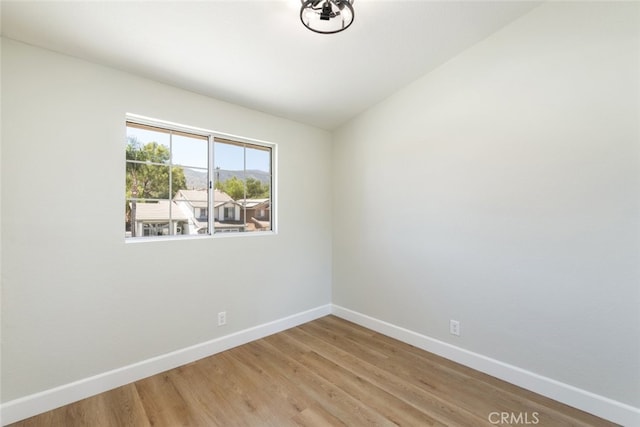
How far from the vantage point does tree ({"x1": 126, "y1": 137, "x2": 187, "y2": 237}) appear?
2.22 m

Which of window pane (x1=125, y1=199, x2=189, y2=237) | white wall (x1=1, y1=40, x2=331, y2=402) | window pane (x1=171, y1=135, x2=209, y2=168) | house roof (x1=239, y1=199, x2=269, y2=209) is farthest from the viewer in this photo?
house roof (x1=239, y1=199, x2=269, y2=209)

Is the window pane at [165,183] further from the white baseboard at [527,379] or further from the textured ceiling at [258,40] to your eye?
the white baseboard at [527,379]

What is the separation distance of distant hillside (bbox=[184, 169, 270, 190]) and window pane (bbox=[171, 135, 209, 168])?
0.08 metres

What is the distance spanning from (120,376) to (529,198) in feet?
10.8

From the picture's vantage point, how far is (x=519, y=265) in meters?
2.15

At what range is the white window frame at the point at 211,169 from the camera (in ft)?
7.45

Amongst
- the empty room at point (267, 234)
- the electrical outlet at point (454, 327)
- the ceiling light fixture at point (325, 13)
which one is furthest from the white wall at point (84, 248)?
the electrical outlet at point (454, 327)

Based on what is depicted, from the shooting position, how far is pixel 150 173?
231 cm

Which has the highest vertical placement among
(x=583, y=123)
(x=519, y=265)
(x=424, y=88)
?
(x=424, y=88)

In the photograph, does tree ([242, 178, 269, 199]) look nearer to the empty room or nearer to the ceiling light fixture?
the empty room

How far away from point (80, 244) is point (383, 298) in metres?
2.67

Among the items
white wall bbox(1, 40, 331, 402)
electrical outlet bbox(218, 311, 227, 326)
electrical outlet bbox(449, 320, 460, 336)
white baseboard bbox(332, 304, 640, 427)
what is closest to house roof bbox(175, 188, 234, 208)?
white wall bbox(1, 40, 331, 402)

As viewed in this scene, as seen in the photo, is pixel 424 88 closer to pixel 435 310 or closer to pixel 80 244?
pixel 435 310

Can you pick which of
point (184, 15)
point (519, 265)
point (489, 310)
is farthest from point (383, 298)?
point (184, 15)
